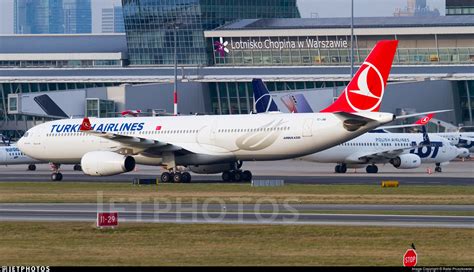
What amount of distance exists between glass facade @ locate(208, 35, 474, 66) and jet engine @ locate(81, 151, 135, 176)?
75.8 meters

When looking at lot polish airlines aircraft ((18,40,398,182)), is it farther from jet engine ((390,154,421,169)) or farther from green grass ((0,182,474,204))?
jet engine ((390,154,421,169))

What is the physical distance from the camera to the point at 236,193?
57.7m

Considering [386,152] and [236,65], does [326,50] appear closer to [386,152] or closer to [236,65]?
[236,65]

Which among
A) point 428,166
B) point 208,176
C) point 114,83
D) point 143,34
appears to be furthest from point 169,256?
point 143,34

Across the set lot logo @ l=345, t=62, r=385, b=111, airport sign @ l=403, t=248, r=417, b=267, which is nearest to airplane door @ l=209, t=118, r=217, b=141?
lot logo @ l=345, t=62, r=385, b=111

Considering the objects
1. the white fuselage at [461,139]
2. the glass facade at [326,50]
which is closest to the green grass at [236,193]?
the white fuselage at [461,139]

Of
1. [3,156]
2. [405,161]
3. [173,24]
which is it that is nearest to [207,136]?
[405,161]

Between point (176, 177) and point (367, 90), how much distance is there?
38.9 feet

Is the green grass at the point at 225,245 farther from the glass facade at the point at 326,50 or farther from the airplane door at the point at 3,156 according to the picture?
the glass facade at the point at 326,50

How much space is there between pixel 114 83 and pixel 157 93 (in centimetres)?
1372

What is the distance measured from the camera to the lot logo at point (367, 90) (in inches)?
2598

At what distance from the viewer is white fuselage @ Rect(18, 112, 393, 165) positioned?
67000 mm

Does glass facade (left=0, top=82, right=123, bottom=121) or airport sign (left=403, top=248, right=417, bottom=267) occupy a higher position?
glass facade (left=0, top=82, right=123, bottom=121)

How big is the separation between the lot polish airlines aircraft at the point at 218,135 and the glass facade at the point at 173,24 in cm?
7789
